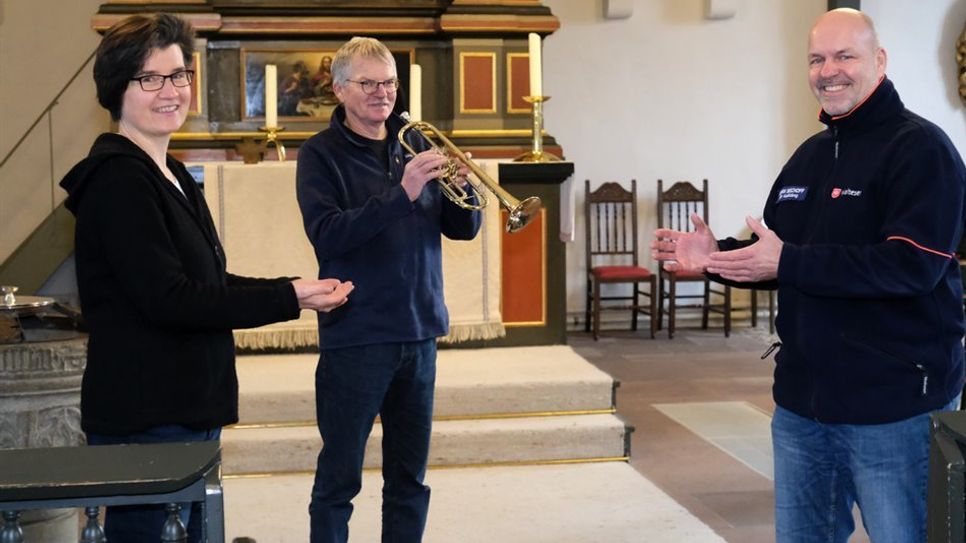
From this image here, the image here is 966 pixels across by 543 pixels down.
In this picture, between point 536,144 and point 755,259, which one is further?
point 536,144

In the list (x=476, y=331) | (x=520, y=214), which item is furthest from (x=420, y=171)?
(x=476, y=331)

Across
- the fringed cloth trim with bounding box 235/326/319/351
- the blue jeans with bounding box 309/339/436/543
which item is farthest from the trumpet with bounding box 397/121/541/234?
the fringed cloth trim with bounding box 235/326/319/351

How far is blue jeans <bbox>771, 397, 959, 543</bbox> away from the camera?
2414 mm

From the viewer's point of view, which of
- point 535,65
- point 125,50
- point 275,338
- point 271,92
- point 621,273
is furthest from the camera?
point 621,273

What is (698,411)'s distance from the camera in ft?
20.3

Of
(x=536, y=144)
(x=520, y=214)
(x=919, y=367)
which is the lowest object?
(x=919, y=367)

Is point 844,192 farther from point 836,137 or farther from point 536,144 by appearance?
point 536,144

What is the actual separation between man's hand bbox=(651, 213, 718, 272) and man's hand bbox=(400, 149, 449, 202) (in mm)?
610

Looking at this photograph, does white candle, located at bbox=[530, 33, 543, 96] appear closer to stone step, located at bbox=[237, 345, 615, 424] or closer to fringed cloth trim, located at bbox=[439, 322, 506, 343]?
fringed cloth trim, located at bbox=[439, 322, 506, 343]

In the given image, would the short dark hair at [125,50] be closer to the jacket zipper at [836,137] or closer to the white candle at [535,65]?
the jacket zipper at [836,137]

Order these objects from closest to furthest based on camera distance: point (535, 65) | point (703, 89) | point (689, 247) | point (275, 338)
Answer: point (689, 247) < point (275, 338) < point (535, 65) < point (703, 89)

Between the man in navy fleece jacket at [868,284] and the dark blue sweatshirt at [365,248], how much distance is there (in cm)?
93

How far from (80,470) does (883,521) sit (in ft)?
5.28

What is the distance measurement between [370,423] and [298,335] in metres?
A: 2.60
